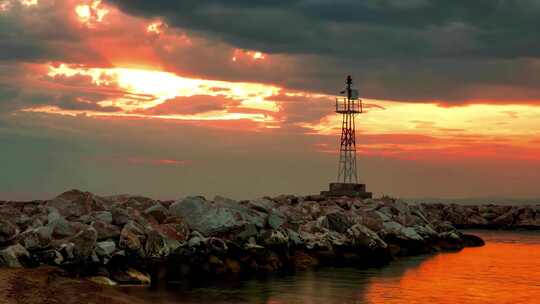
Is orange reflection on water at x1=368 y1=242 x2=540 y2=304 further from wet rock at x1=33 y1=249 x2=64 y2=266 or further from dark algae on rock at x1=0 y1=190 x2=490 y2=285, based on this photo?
wet rock at x1=33 y1=249 x2=64 y2=266

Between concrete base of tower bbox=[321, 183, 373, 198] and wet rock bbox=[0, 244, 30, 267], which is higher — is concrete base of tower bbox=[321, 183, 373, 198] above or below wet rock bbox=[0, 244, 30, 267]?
above

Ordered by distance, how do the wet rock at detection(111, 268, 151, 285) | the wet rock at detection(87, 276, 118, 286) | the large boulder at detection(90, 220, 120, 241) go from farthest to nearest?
the large boulder at detection(90, 220, 120, 241)
the wet rock at detection(111, 268, 151, 285)
the wet rock at detection(87, 276, 118, 286)

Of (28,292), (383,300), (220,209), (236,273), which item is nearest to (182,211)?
(220,209)

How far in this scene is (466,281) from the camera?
105 feet

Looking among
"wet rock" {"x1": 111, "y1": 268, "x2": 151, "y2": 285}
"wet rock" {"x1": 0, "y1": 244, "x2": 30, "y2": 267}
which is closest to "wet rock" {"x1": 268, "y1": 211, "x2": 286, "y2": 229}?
"wet rock" {"x1": 111, "y1": 268, "x2": 151, "y2": 285}

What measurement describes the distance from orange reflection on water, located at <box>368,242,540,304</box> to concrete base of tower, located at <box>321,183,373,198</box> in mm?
18685

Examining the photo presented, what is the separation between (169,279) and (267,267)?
18.1 ft

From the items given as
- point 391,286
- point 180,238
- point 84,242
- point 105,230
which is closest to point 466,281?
point 391,286

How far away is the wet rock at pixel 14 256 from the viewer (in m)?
23.8

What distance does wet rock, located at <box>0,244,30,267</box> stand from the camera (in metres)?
23.8

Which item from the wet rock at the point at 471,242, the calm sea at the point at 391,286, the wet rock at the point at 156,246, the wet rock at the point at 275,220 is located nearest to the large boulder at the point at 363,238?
the calm sea at the point at 391,286

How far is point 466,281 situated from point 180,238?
43.3ft

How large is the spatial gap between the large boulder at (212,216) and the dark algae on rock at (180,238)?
46 millimetres

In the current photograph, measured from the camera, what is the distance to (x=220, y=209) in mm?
32344
